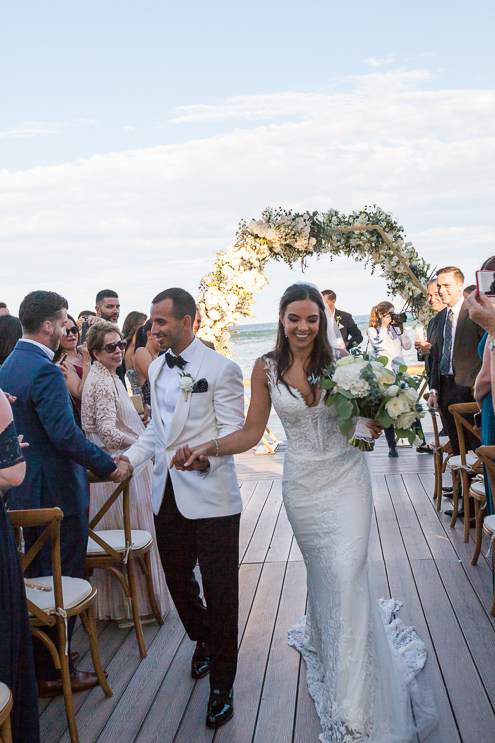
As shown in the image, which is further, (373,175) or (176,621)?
(373,175)

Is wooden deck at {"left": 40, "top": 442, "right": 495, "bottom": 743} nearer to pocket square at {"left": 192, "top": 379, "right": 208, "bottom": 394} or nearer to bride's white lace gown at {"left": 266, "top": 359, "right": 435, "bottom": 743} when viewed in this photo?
bride's white lace gown at {"left": 266, "top": 359, "right": 435, "bottom": 743}

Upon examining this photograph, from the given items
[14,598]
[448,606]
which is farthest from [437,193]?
[14,598]

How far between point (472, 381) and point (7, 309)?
207 inches

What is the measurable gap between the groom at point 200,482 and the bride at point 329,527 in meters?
0.14

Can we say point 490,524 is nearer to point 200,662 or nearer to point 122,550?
point 200,662

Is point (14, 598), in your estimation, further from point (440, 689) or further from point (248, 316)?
point (248, 316)

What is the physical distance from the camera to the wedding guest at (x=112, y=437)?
3.72 meters

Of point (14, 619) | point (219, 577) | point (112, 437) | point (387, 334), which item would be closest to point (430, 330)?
point (387, 334)

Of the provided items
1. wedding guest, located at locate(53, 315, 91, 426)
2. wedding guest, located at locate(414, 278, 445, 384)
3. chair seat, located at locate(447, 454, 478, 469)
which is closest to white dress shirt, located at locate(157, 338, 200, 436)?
wedding guest, located at locate(53, 315, 91, 426)

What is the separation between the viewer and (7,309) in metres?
7.62

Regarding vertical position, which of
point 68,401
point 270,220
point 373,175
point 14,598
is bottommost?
point 14,598

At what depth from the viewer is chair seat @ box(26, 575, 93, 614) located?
9.01 feet

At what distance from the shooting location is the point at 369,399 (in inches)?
103

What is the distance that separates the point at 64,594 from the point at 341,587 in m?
1.20
